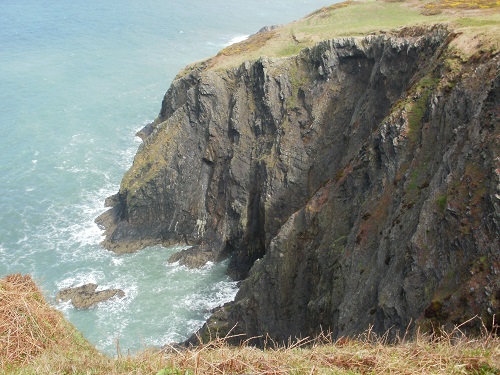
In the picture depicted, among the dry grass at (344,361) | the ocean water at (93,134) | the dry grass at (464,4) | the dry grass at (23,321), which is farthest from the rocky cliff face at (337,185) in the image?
the dry grass at (23,321)

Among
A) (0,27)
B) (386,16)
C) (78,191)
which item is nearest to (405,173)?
(386,16)

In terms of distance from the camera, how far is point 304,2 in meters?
152

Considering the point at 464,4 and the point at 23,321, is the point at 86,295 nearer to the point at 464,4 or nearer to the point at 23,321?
the point at 23,321

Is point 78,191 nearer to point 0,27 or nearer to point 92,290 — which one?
point 92,290

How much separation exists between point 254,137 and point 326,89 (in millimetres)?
9285

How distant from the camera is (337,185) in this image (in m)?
34.1

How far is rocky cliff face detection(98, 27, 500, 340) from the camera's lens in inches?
810

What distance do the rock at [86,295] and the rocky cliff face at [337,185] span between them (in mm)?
7202

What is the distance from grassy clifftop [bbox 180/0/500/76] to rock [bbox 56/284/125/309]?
2794 cm

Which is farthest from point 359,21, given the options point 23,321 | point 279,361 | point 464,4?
point 279,361

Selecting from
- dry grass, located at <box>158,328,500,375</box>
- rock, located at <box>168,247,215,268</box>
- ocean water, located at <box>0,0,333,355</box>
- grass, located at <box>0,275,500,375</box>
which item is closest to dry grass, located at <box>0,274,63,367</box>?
grass, located at <box>0,275,500,375</box>

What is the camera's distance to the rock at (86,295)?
43375mm

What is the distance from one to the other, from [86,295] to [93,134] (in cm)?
3662

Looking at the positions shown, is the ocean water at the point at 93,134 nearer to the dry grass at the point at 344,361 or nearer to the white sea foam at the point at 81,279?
the white sea foam at the point at 81,279
